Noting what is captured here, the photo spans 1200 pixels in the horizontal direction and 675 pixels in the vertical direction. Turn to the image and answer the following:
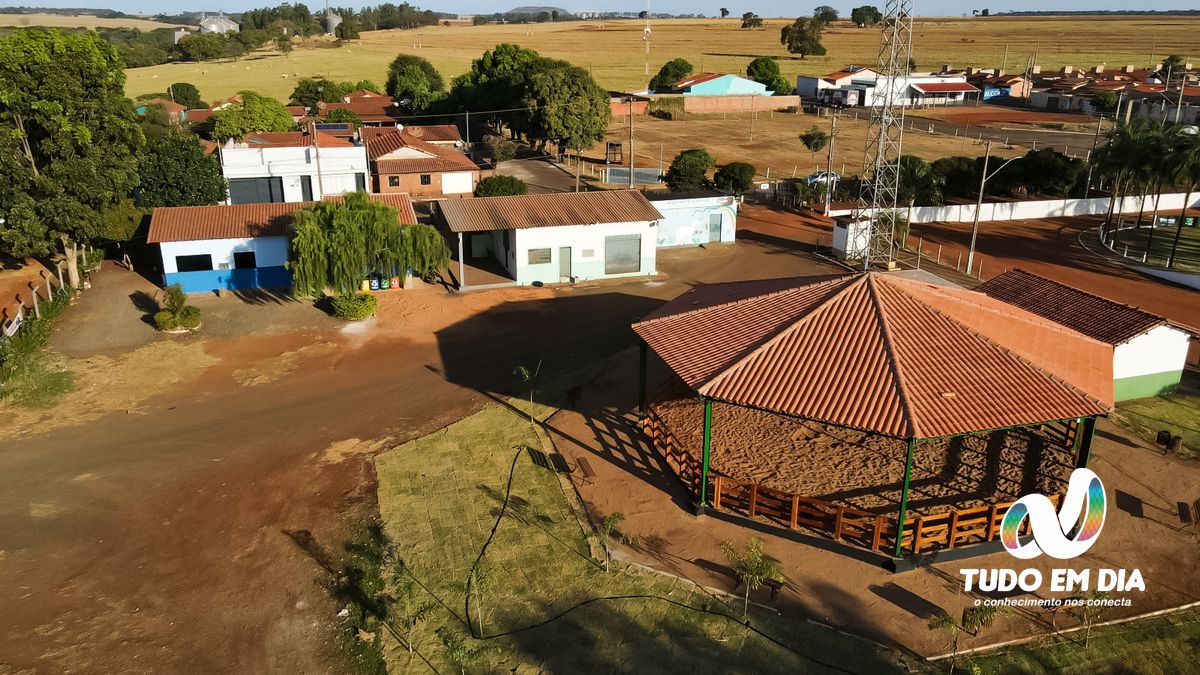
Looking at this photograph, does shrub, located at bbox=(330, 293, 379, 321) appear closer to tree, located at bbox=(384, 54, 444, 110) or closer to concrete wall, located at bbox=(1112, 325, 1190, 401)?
concrete wall, located at bbox=(1112, 325, 1190, 401)

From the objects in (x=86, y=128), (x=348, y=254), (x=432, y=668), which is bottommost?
(x=432, y=668)

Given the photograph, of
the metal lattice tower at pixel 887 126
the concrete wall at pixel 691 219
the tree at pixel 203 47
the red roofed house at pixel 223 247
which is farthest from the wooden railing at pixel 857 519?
the tree at pixel 203 47

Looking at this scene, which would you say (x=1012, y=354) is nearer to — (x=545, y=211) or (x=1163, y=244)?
(x=545, y=211)

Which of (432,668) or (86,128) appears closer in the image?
(432,668)

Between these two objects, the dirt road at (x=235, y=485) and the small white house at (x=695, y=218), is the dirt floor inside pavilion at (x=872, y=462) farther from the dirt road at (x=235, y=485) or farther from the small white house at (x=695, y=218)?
the small white house at (x=695, y=218)

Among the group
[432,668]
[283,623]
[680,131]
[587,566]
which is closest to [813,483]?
[587,566]

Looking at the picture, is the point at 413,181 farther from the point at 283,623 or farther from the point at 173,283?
the point at 283,623
